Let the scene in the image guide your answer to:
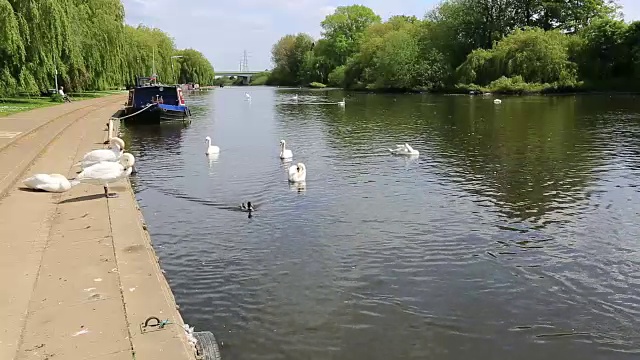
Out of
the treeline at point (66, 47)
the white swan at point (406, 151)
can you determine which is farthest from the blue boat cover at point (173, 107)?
the white swan at point (406, 151)

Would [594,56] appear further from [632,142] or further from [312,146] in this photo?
[312,146]

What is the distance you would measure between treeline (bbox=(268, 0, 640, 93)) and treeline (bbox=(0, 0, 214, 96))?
35166 mm

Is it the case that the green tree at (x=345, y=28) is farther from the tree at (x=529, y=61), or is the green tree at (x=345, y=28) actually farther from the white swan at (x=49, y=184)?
the white swan at (x=49, y=184)

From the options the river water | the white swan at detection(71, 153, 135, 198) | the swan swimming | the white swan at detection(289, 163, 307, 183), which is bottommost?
the river water

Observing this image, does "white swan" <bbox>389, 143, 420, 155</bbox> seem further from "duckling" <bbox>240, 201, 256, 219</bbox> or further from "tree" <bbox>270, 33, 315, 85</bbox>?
"tree" <bbox>270, 33, 315, 85</bbox>

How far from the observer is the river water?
7059mm

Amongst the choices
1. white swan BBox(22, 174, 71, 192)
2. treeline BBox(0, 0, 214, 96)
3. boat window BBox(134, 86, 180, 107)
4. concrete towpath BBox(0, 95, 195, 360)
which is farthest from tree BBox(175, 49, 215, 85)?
concrete towpath BBox(0, 95, 195, 360)

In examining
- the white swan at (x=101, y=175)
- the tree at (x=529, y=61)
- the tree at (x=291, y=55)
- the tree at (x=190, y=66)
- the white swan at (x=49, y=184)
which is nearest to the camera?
the white swan at (x=101, y=175)

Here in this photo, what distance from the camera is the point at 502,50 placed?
2768 inches

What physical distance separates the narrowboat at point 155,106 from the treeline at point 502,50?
136 feet

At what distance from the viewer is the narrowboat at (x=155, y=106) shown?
33656 millimetres

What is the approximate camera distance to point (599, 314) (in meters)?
7.60

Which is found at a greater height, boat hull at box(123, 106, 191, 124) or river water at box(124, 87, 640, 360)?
boat hull at box(123, 106, 191, 124)

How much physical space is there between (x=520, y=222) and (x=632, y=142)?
14730 mm
